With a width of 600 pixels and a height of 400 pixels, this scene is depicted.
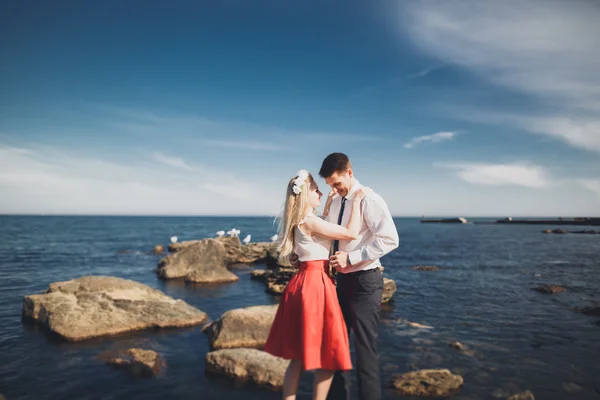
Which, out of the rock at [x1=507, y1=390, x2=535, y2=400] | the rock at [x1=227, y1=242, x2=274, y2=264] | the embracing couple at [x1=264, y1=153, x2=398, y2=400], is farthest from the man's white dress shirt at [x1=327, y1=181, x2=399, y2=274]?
the rock at [x1=227, y1=242, x2=274, y2=264]

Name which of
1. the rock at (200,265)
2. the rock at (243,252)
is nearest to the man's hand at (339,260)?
the rock at (200,265)

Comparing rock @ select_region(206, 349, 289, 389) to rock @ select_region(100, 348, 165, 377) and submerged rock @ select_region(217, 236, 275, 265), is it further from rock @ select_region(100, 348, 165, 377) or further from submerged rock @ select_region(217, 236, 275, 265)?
submerged rock @ select_region(217, 236, 275, 265)

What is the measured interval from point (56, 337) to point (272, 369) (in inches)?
241

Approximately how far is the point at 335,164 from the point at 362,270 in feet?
3.96

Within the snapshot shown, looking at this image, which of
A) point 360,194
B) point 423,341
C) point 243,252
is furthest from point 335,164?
point 243,252

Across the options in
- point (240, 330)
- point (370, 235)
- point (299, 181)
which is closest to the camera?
point (299, 181)

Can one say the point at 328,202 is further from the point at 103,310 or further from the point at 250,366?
the point at 103,310

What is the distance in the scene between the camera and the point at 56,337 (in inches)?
340

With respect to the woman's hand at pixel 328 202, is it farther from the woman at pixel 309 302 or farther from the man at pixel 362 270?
the woman at pixel 309 302

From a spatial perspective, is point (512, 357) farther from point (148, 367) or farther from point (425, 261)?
point (425, 261)

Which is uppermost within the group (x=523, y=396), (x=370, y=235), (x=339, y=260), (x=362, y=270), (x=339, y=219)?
(x=339, y=219)

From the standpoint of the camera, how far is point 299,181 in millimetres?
3680

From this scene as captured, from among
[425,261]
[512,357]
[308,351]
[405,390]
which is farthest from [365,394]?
[425,261]

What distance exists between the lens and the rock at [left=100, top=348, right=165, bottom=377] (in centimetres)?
683
